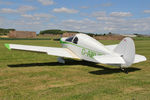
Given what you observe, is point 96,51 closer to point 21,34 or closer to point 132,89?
point 132,89

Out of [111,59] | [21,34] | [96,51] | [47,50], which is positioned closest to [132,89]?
[111,59]

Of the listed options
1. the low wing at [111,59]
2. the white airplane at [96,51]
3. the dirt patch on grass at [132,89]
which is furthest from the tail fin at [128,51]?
the dirt patch on grass at [132,89]

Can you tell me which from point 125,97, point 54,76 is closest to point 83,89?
point 125,97

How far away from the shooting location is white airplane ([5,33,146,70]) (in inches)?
312

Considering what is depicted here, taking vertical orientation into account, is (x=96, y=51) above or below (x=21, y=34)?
below

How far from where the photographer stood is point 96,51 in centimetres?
970

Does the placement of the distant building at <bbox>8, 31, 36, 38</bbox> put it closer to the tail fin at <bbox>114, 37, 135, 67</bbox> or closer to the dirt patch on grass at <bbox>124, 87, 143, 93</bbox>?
the tail fin at <bbox>114, 37, 135, 67</bbox>

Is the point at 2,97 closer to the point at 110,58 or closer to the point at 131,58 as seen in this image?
the point at 110,58

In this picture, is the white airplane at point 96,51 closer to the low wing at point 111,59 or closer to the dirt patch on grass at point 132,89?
the low wing at point 111,59

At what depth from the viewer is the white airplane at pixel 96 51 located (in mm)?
7934

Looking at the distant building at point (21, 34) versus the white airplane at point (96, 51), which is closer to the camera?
the white airplane at point (96, 51)

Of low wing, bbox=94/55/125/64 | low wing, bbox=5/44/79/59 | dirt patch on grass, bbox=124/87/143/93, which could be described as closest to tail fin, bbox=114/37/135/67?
low wing, bbox=94/55/125/64

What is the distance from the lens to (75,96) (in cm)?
524

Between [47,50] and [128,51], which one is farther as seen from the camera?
[47,50]
